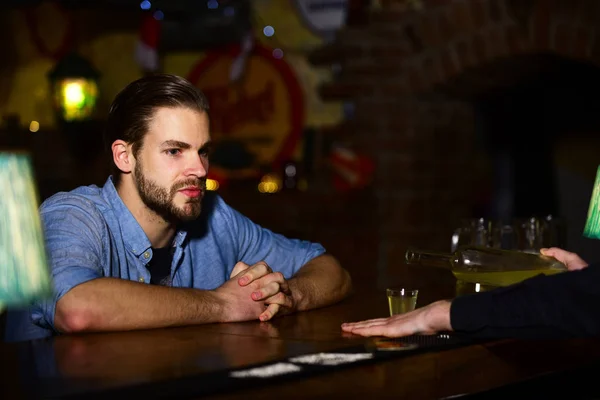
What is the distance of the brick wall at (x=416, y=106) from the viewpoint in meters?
3.98

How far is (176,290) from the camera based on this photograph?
190cm

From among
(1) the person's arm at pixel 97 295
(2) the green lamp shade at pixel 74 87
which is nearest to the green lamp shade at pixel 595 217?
(1) the person's arm at pixel 97 295

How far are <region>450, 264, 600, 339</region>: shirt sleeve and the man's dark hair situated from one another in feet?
2.74

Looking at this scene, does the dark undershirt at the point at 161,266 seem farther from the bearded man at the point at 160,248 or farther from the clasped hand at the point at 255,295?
the clasped hand at the point at 255,295

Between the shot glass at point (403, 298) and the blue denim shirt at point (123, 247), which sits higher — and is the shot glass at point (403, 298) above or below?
below

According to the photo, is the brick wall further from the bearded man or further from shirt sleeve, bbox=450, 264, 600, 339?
shirt sleeve, bbox=450, 264, 600, 339

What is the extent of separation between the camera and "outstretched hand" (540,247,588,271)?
2.03 meters

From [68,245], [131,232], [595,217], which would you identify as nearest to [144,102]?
[131,232]

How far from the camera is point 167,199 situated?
2.19 m

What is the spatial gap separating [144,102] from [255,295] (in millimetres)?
540

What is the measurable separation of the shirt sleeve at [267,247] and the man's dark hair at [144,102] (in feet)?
1.15

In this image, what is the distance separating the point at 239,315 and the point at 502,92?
271 centimetres

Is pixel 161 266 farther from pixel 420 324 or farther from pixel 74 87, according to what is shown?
pixel 74 87

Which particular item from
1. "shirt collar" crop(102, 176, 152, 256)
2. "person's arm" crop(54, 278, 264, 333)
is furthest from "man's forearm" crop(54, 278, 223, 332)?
"shirt collar" crop(102, 176, 152, 256)
